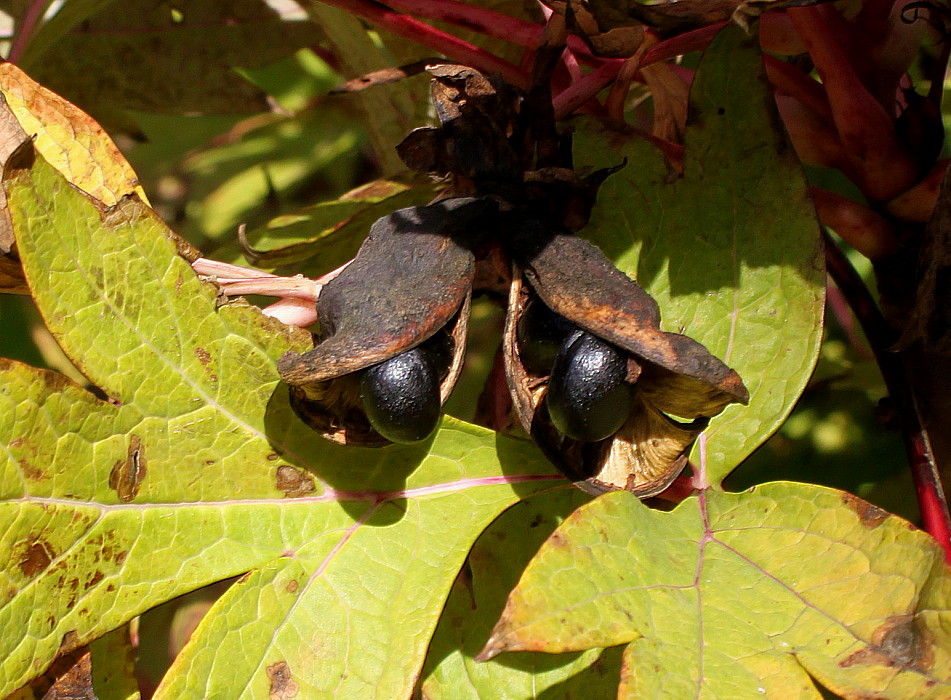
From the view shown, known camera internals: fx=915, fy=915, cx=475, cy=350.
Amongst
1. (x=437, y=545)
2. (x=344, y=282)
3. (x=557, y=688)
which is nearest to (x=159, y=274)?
(x=344, y=282)

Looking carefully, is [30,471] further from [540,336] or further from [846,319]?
[846,319]


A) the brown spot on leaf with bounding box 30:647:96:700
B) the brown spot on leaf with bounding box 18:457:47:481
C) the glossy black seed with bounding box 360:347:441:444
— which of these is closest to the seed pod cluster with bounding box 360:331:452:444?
the glossy black seed with bounding box 360:347:441:444

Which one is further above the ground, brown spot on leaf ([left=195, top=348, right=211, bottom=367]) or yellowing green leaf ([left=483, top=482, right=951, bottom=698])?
brown spot on leaf ([left=195, top=348, right=211, bottom=367])

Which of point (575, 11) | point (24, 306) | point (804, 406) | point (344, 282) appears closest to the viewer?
point (344, 282)

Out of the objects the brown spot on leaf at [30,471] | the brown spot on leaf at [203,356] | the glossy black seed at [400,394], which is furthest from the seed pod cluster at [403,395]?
the brown spot on leaf at [30,471]

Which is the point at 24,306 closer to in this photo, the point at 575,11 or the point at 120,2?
the point at 120,2

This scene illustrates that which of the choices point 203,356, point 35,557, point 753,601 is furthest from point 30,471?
point 753,601

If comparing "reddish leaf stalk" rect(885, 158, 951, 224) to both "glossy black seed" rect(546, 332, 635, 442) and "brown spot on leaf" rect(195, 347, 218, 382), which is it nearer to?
"glossy black seed" rect(546, 332, 635, 442)
